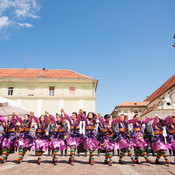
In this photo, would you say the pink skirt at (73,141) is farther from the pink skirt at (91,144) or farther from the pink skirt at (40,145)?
the pink skirt at (40,145)

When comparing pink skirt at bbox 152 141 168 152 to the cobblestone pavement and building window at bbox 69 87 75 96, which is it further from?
building window at bbox 69 87 75 96

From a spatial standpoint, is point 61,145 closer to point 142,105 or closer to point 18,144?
point 18,144

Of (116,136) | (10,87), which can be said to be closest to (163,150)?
(116,136)

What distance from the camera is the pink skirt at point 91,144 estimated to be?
5.97 metres

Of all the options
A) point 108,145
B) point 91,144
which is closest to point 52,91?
point 91,144

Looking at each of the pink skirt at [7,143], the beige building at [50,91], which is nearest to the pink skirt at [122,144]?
the pink skirt at [7,143]

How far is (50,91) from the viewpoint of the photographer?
1078 inches

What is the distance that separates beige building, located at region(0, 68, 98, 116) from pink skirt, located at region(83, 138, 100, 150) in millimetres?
19824

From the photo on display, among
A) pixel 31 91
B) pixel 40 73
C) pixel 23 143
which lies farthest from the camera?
pixel 40 73

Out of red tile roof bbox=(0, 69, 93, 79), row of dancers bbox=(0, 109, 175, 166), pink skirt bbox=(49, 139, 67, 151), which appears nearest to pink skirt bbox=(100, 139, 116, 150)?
row of dancers bbox=(0, 109, 175, 166)

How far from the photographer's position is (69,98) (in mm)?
26641

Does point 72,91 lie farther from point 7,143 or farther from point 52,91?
point 7,143

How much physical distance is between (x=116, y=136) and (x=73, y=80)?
857 inches

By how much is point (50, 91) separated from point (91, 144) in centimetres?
2236
